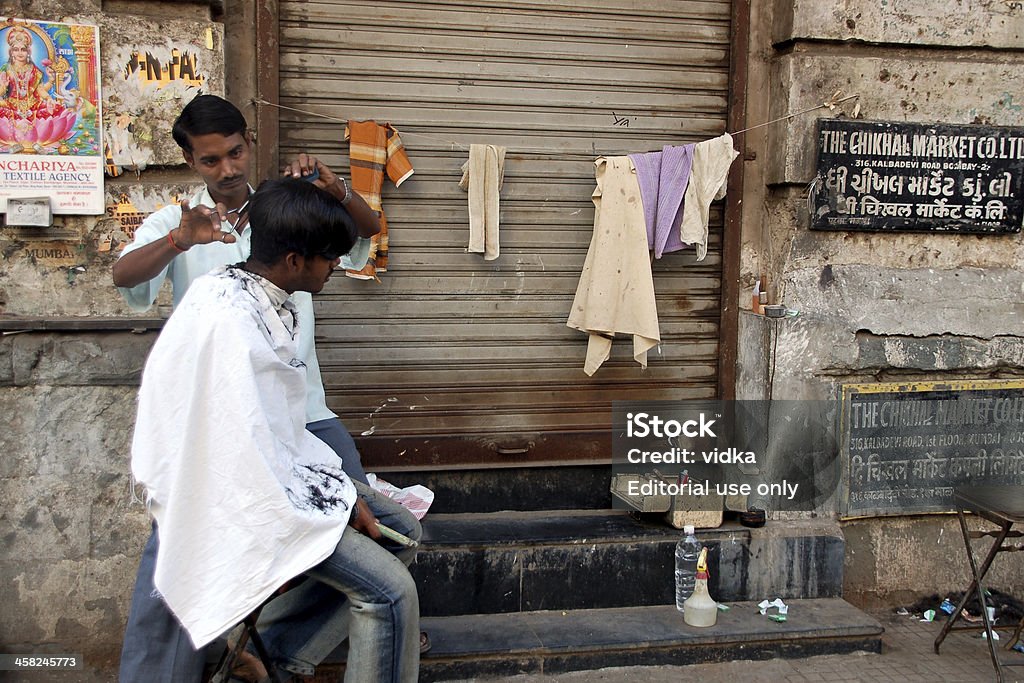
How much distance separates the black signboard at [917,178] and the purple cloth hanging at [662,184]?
2.06ft

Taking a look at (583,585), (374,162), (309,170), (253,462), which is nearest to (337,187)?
(309,170)

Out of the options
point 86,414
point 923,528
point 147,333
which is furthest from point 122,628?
point 923,528

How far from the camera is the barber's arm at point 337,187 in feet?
9.50

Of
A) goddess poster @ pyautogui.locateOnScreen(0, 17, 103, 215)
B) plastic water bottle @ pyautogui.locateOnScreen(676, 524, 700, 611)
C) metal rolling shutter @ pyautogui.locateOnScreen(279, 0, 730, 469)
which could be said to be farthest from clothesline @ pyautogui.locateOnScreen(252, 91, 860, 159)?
plastic water bottle @ pyautogui.locateOnScreen(676, 524, 700, 611)

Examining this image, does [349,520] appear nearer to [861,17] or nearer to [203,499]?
[203,499]

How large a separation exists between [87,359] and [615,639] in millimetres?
2484

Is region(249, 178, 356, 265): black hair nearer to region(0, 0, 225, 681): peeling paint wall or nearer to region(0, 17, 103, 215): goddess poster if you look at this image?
region(0, 0, 225, 681): peeling paint wall

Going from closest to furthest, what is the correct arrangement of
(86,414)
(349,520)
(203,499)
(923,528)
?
(203,499) < (349,520) < (86,414) < (923,528)

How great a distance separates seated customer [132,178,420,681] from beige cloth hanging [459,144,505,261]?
1.84m

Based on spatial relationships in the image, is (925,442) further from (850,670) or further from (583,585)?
(583,585)

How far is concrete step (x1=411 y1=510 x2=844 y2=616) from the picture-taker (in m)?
4.16

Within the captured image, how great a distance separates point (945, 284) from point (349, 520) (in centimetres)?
338

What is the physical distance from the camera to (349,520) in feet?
8.63

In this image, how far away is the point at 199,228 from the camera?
8.65 feet
